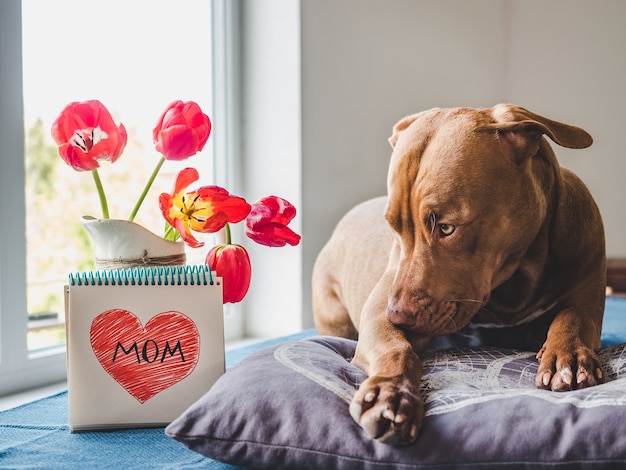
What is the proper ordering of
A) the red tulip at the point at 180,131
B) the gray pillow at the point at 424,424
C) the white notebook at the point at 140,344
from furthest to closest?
the red tulip at the point at 180,131 → the white notebook at the point at 140,344 → the gray pillow at the point at 424,424

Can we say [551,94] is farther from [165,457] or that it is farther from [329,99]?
[165,457]

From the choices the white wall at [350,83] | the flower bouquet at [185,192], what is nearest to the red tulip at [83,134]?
the flower bouquet at [185,192]

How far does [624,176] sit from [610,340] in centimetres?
246

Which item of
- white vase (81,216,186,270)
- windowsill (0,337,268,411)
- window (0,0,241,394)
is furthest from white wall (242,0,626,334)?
white vase (81,216,186,270)

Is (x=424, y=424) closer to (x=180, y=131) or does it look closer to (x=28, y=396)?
(x=180, y=131)

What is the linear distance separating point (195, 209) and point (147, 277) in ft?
0.59

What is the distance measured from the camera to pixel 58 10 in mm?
2160

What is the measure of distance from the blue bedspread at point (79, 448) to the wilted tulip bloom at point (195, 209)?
41 centimetres

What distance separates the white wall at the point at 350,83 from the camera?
109 inches

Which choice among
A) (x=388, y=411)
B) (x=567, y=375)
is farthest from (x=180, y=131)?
(x=567, y=375)

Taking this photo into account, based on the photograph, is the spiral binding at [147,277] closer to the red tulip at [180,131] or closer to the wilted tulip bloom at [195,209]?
the wilted tulip bloom at [195,209]

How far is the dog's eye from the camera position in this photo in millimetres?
1422

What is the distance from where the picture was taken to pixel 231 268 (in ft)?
5.01

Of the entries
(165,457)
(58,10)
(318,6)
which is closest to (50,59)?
(58,10)
